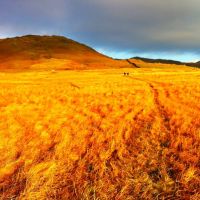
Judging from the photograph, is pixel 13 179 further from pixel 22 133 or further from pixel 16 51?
pixel 16 51

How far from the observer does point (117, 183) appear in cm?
1057

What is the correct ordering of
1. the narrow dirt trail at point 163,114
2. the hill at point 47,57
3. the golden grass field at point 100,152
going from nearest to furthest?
the golden grass field at point 100,152
the narrow dirt trail at point 163,114
the hill at point 47,57

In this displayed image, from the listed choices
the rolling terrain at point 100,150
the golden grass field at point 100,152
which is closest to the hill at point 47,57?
the rolling terrain at point 100,150

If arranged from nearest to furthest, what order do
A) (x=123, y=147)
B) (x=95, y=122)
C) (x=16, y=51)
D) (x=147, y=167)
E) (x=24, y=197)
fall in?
1. (x=24, y=197)
2. (x=147, y=167)
3. (x=123, y=147)
4. (x=95, y=122)
5. (x=16, y=51)

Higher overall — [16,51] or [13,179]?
[13,179]

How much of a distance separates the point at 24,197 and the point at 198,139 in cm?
675

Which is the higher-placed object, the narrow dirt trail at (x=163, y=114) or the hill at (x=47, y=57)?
the narrow dirt trail at (x=163, y=114)

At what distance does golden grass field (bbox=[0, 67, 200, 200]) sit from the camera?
10.2 meters

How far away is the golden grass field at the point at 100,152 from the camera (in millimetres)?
10227

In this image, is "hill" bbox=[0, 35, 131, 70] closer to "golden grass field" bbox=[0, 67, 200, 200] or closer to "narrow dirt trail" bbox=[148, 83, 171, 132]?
"narrow dirt trail" bbox=[148, 83, 171, 132]

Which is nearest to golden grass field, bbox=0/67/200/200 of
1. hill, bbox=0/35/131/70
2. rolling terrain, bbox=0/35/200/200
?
rolling terrain, bbox=0/35/200/200

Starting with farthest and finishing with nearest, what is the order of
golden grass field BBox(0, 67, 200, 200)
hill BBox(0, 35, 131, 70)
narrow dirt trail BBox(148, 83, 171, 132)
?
hill BBox(0, 35, 131, 70) < narrow dirt trail BBox(148, 83, 171, 132) < golden grass field BBox(0, 67, 200, 200)

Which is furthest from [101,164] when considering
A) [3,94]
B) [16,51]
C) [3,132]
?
[16,51]

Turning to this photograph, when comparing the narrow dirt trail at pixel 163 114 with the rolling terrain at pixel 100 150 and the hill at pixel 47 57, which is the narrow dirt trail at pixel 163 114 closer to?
the rolling terrain at pixel 100 150
